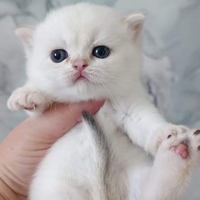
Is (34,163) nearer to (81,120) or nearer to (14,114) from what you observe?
(81,120)

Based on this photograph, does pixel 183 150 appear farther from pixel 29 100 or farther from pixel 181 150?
pixel 29 100

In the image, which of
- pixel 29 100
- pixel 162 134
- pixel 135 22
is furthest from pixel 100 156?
pixel 135 22

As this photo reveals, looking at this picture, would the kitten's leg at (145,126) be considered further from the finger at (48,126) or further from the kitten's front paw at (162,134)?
the finger at (48,126)

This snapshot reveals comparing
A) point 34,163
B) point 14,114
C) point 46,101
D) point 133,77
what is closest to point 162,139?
point 133,77

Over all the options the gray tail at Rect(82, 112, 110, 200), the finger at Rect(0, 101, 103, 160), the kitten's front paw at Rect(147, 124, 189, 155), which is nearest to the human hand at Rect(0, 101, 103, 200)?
the finger at Rect(0, 101, 103, 160)

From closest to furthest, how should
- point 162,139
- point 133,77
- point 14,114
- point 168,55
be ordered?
point 162,139 → point 133,77 → point 168,55 → point 14,114

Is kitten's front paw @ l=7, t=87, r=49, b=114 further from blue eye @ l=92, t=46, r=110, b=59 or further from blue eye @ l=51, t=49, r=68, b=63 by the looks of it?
blue eye @ l=92, t=46, r=110, b=59
